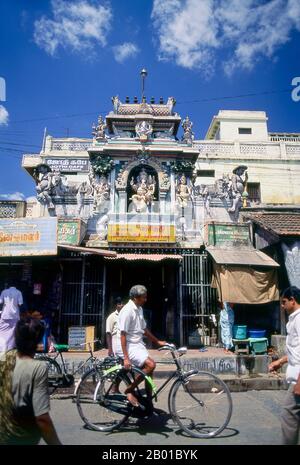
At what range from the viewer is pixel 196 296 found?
11.6 metres

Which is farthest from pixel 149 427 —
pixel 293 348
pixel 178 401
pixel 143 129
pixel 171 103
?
pixel 171 103

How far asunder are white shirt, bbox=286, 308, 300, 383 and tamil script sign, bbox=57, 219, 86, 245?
9288 millimetres

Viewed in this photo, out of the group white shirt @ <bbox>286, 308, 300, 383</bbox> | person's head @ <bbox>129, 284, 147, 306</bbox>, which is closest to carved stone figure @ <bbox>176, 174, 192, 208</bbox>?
person's head @ <bbox>129, 284, 147, 306</bbox>

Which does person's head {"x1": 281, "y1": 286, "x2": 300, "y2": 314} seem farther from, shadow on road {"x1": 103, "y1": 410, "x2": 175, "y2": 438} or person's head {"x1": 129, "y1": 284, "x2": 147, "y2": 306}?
shadow on road {"x1": 103, "y1": 410, "x2": 175, "y2": 438}

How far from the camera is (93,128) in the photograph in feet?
49.7

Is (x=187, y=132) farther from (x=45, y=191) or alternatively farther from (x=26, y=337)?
(x=26, y=337)

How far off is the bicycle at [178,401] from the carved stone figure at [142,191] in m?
9.38

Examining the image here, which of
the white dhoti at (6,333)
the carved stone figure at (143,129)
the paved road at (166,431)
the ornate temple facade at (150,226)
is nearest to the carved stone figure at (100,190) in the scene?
the ornate temple facade at (150,226)

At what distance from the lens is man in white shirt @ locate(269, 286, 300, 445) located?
10.2ft

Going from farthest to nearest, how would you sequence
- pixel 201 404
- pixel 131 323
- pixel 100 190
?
pixel 100 190, pixel 131 323, pixel 201 404

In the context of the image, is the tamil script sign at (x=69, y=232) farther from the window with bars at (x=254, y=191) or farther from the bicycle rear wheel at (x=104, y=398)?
the window with bars at (x=254, y=191)

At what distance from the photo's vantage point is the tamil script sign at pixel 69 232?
1177cm

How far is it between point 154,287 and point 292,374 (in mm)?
9955

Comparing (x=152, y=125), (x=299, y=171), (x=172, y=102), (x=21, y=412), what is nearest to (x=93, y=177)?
(x=152, y=125)
